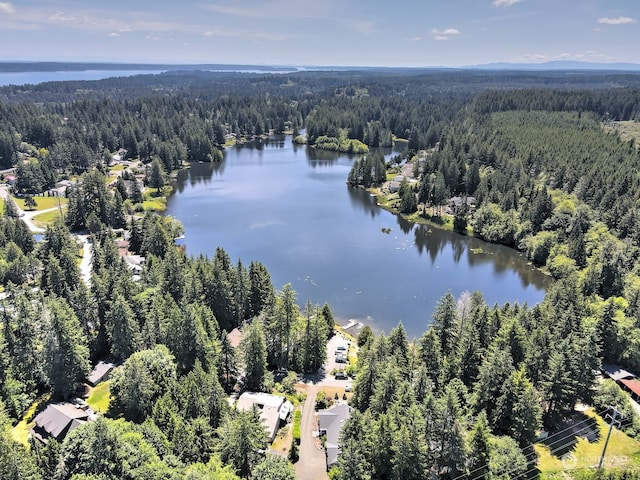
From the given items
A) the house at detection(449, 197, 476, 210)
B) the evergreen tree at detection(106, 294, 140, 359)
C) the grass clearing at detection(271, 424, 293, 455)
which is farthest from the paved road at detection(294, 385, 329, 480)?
the house at detection(449, 197, 476, 210)

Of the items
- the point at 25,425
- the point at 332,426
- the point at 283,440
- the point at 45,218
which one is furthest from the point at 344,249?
the point at 45,218

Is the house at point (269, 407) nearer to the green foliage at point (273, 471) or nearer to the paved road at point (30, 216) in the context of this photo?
the green foliage at point (273, 471)

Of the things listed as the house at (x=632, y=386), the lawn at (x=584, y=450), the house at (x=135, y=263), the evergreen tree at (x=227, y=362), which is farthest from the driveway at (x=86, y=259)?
the house at (x=632, y=386)

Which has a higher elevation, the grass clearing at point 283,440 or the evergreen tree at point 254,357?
the evergreen tree at point 254,357

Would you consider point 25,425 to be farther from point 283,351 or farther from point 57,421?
point 283,351

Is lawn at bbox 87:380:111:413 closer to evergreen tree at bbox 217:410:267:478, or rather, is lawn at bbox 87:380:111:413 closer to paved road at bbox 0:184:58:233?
evergreen tree at bbox 217:410:267:478

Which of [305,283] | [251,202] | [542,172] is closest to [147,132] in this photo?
[251,202]
